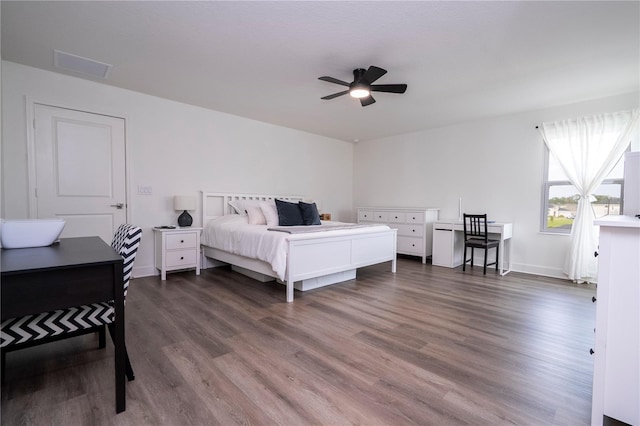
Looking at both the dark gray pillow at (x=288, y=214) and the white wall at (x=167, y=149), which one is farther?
the dark gray pillow at (x=288, y=214)

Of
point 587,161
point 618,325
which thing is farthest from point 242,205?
point 587,161

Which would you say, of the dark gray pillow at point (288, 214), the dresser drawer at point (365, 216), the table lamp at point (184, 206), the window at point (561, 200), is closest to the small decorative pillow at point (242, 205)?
the dark gray pillow at point (288, 214)

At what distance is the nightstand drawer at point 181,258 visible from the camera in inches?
152

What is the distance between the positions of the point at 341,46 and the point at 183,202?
9.35ft

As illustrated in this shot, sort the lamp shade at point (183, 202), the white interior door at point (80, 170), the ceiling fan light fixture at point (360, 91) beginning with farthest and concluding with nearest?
the lamp shade at point (183, 202)
the white interior door at point (80, 170)
the ceiling fan light fixture at point (360, 91)

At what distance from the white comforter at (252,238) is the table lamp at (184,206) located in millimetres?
287

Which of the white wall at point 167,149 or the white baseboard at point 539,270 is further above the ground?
the white wall at point 167,149

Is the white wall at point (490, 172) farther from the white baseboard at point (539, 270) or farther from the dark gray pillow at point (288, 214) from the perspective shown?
the dark gray pillow at point (288, 214)

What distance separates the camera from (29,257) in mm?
1375

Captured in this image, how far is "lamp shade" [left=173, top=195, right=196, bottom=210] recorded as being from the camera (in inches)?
158

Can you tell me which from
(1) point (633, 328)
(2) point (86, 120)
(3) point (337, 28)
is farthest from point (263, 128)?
(1) point (633, 328)

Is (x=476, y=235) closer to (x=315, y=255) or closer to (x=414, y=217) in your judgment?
(x=414, y=217)

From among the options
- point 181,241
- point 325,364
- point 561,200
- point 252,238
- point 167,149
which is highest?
point 167,149

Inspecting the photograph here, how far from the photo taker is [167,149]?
4.11m
